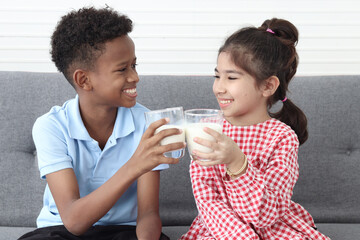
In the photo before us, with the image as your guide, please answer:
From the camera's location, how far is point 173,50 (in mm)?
3082

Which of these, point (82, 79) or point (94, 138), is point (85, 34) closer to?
point (82, 79)

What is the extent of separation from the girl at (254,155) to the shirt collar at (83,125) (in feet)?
1.03

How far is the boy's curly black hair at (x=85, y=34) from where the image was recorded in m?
1.65

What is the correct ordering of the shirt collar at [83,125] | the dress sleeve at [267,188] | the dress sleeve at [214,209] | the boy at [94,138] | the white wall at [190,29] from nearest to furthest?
the dress sleeve at [267,188] < the dress sleeve at [214,209] < the boy at [94,138] < the shirt collar at [83,125] < the white wall at [190,29]

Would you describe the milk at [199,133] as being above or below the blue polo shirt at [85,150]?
above

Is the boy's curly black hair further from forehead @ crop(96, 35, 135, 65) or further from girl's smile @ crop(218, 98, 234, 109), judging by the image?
girl's smile @ crop(218, 98, 234, 109)

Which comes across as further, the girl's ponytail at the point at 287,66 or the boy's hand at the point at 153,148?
the girl's ponytail at the point at 287,66

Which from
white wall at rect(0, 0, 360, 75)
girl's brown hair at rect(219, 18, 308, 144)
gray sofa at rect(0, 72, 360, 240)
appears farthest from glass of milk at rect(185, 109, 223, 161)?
white wall at rect(0, 0, 360, 75)

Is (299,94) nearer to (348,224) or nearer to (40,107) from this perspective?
(348,224)

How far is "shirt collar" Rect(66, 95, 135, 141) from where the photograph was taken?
1.73 m

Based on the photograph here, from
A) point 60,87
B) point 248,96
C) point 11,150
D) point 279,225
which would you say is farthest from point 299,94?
point 11,150

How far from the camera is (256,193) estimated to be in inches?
56.0

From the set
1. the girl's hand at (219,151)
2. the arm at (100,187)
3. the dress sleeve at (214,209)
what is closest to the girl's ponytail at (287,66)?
the dress sleeve at (214,209)

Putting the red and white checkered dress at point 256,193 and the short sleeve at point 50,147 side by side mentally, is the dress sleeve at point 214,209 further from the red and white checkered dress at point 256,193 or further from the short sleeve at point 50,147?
the short sleeve at point 50,147
